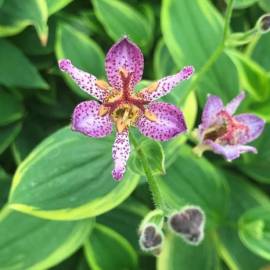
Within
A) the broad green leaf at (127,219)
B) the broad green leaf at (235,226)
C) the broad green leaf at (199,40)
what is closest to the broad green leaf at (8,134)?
the broad green leaf at (127,219)

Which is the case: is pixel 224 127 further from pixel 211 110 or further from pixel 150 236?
pixel 150 236

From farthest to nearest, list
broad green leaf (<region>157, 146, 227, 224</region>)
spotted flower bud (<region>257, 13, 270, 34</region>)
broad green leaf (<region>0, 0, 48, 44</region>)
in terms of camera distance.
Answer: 1. broad green leaf (<region>157, 146, 227, 224</region>)
2. broad green leaf (<region>0, 0, 48, 44</region>)
3. spotted flower bud (<region>257, 13, 270, 34</region>)

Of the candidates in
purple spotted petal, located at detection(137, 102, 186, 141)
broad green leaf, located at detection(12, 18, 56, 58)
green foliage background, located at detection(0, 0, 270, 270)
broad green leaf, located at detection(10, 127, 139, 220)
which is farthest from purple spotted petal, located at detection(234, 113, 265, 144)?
broad green leaf, located at detection(12, 18, 56, 58)

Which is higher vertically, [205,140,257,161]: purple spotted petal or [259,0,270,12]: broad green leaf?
[259,0,270,12]: broad green leaf

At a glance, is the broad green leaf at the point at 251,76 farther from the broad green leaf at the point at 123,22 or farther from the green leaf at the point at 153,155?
the green leaf at the point at 153,155

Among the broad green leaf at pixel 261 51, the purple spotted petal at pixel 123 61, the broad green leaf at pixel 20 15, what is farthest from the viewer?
the broad green leaf at pixel 261 51

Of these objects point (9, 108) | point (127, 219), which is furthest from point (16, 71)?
point (127, 219)

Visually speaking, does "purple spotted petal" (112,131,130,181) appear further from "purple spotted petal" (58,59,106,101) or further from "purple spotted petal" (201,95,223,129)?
"purple spotted petal" (201,95,223,129)
